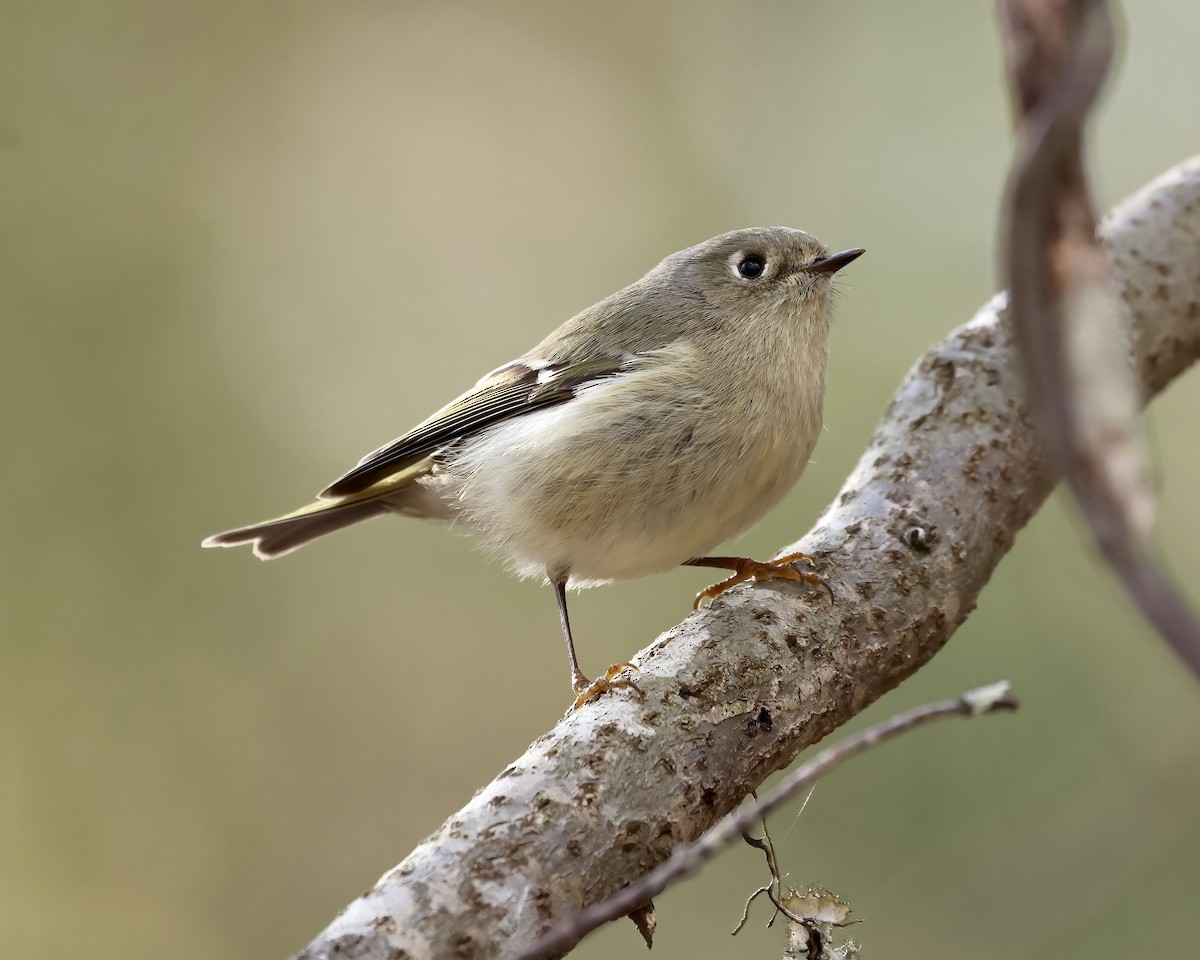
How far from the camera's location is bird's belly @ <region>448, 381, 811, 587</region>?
93.2 inches

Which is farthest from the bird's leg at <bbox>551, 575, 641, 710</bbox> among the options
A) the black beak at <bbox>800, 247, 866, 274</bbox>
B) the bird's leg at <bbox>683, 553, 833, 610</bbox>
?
the black beak at <bbox>800, 247, 866, 274</bbox>

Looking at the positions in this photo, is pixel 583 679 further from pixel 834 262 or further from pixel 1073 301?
pixel 1073 301

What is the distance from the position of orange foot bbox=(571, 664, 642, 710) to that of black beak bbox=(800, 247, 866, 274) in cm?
127

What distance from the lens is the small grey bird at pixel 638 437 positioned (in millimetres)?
2389

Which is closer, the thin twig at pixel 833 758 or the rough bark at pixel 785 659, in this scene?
the thin twig at pixel 833 758

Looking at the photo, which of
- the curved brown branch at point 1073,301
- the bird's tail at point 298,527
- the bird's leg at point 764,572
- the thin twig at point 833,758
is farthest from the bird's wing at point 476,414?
the curved brown branch at point 1073,301

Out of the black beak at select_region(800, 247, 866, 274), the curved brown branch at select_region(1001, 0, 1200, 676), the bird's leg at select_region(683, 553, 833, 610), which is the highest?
the curved brown branch at select_region(1001, 0, 1200, 676)

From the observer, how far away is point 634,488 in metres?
2.38

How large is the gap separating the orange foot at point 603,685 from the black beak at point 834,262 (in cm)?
127

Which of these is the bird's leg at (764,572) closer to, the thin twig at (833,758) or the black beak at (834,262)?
the black beak at (834,262)

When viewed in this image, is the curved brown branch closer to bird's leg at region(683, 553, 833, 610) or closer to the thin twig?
the thin twig

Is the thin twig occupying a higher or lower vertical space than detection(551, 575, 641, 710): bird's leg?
higher

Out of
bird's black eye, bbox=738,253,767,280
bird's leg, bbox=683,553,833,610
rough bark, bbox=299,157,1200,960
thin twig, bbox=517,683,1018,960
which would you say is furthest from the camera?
bird's black eye, bbox=738,253,767,280

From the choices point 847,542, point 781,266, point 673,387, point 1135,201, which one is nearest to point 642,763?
point 847,542
